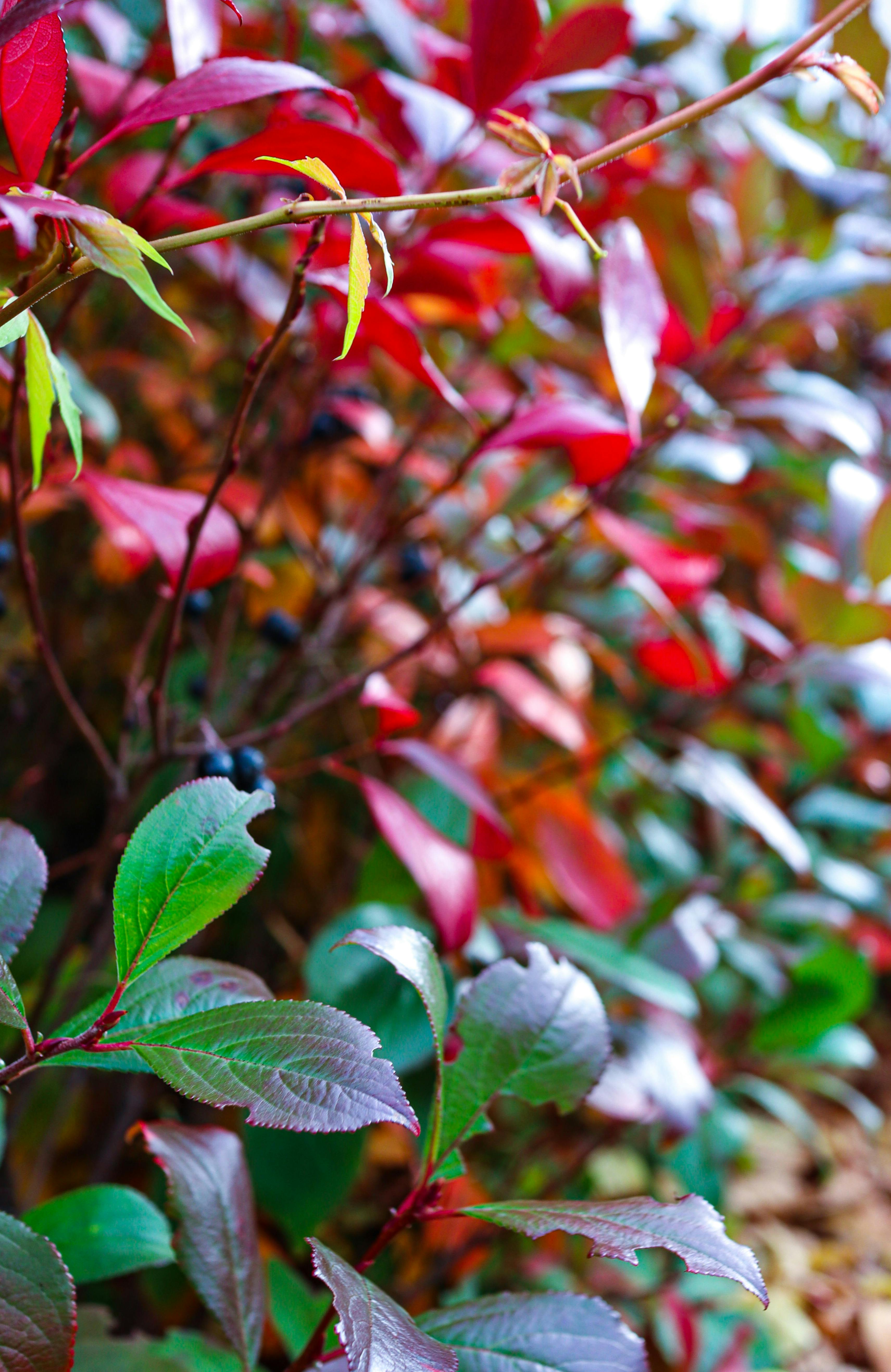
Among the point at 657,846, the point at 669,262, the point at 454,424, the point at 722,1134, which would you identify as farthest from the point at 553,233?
the point at 722,1134

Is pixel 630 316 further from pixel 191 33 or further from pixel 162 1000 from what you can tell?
pixel 162 1000

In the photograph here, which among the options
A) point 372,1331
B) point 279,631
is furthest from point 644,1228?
point 279,631

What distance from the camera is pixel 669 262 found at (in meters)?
0.96

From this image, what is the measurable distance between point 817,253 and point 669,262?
0.32 meters

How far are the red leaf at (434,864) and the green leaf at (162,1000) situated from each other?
20cm

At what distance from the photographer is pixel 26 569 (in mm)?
468

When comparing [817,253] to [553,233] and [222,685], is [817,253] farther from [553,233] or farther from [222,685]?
[222,685]

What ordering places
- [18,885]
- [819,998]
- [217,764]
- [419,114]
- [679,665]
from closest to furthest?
[18,885] → [217,764] → [419,114] → [679,665] → [819,998]

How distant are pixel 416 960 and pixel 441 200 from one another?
11.2 inches

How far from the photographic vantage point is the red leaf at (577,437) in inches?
23.3

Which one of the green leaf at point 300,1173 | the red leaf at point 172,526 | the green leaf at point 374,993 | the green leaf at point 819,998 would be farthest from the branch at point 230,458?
the green leaf at point 819,998

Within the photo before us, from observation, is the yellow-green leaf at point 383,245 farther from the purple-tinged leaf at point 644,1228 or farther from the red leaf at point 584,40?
the red leaf at point 584,40

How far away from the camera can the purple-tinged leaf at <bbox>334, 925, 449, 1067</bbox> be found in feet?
1.22

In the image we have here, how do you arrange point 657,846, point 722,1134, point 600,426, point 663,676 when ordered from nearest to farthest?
point 600,426 → point 663,676 → point 722,1134 → point 657,846
